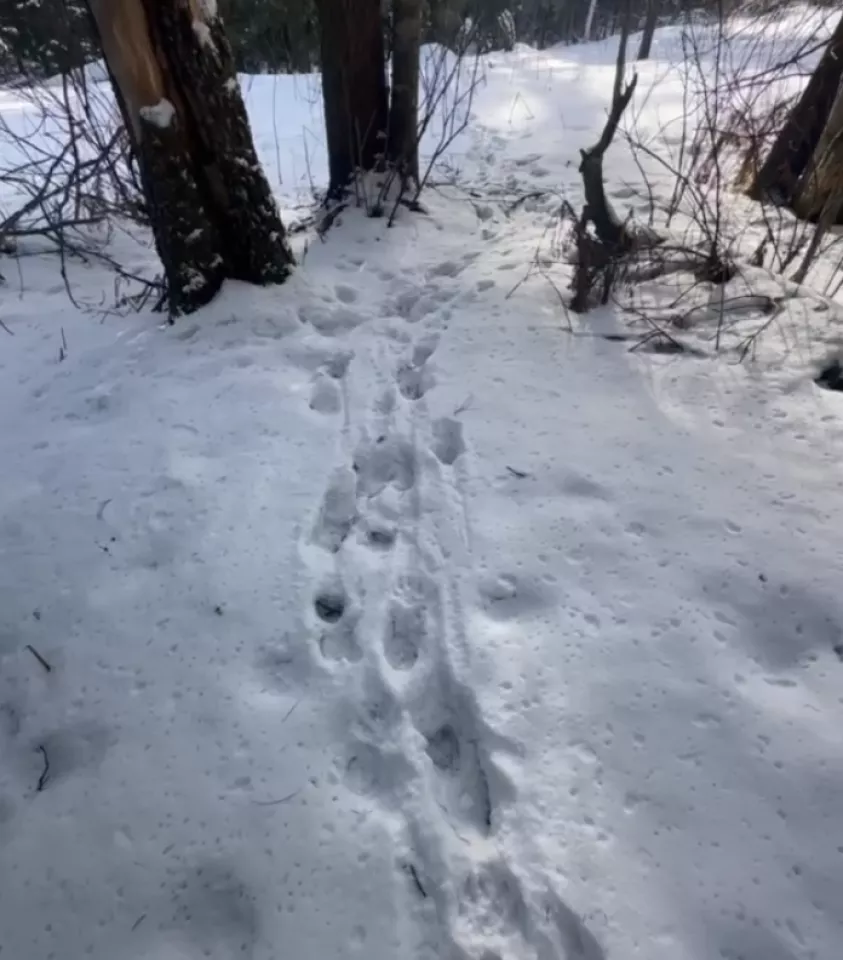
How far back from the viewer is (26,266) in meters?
3.73

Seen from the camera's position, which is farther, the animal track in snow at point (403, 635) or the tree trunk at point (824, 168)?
the tree trunk at point (824, 168)

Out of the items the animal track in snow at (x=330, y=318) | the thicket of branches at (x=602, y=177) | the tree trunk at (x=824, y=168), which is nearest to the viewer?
the thicket of branches at (x=602, y=177)

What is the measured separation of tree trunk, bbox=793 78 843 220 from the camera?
3.56 m

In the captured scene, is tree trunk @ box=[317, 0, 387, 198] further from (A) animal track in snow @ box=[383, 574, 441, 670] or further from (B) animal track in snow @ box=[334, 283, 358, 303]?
(A) animal track in snow @ box=[383, 574, 441, 670]

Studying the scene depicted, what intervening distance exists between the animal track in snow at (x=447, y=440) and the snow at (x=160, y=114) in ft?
5.05

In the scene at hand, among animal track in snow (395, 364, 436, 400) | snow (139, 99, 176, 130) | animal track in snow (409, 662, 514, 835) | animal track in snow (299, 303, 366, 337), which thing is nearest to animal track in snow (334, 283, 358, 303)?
animal track in snow (299, 303, 366, 337)

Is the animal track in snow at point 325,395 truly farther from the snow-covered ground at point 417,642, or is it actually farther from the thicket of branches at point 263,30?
the thicket of branches at point 263,30

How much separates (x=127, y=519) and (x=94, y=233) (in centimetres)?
272

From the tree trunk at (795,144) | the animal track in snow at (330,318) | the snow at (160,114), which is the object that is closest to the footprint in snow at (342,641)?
the animal track in snow at (330,318)

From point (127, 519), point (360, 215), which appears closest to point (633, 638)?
point (127, 519)

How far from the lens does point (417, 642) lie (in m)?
1.89

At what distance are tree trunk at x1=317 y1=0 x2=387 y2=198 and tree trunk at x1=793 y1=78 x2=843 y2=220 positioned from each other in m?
2.44

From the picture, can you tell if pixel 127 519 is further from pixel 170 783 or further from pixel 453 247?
pixel 453 247

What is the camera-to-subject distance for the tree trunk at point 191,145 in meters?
2.56
